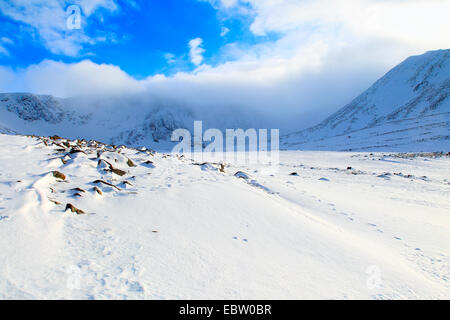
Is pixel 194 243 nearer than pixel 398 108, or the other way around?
pixel 194 243

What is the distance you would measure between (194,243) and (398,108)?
9480 centimetres

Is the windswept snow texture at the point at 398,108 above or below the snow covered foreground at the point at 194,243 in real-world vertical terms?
above

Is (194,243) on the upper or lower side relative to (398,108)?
lower

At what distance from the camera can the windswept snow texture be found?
5683 centimetres

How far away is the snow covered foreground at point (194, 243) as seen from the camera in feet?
8.77

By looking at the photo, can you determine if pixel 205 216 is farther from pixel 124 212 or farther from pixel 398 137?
pixel 398 137

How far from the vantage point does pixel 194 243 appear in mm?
3672

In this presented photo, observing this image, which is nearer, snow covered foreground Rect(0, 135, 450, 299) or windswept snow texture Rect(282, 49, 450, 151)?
snow covered foreground Rect(0, 135, 450, 299)

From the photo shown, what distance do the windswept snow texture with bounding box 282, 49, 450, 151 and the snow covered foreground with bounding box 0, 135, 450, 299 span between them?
5084cm

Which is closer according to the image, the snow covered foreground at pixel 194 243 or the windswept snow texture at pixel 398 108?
the snow covered foreground at pixel 194 243

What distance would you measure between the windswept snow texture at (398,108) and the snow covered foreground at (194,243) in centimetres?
5084

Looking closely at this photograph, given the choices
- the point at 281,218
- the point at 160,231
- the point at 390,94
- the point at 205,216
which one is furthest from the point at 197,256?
the point at 390,94

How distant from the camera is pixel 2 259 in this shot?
8.94ft
